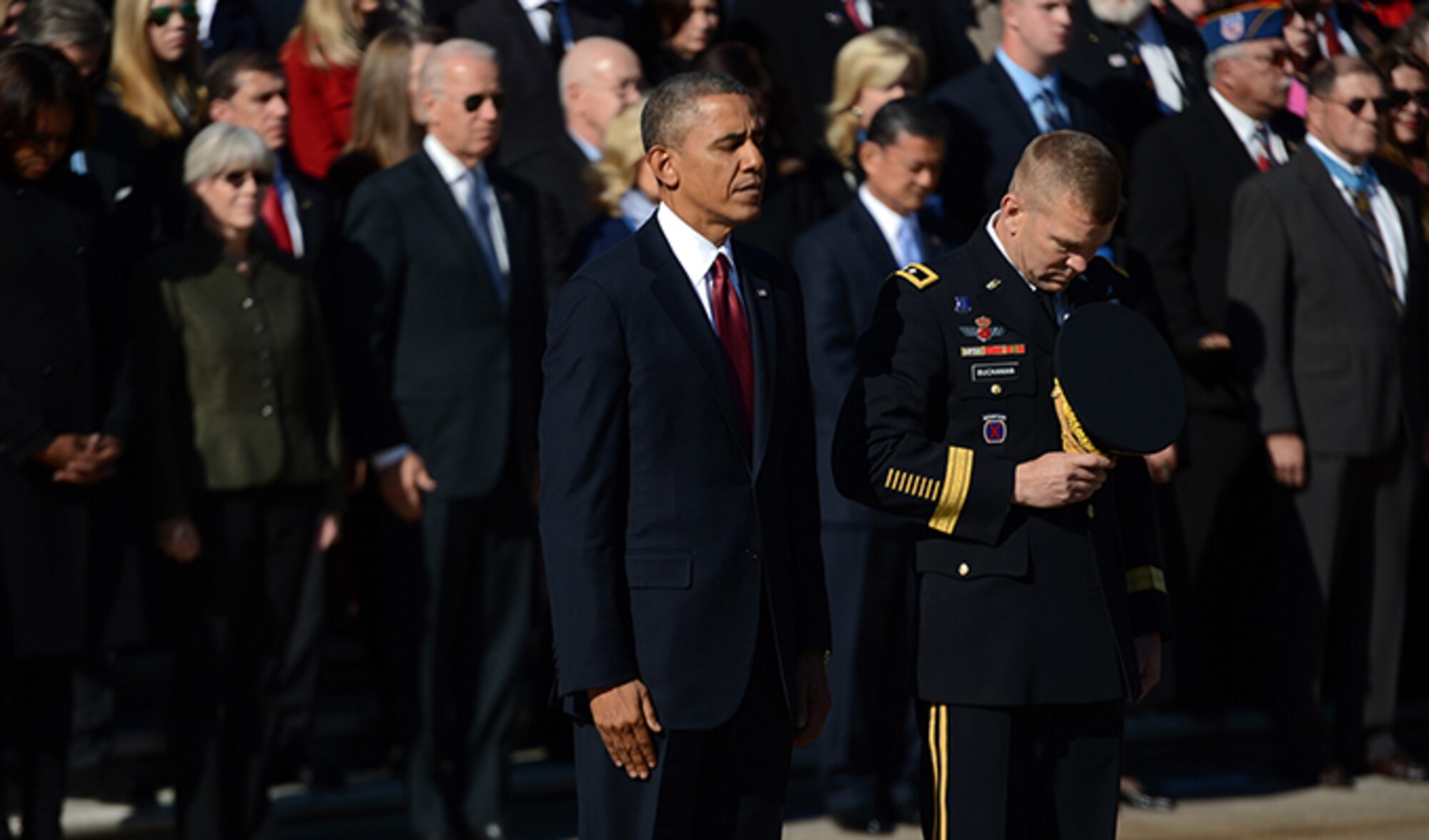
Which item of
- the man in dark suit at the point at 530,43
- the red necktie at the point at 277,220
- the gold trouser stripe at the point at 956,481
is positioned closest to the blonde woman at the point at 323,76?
the man in dark suit at the point at 530,43

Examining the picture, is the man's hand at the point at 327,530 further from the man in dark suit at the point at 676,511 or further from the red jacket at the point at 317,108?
the man in dark suit at the point at 676,511

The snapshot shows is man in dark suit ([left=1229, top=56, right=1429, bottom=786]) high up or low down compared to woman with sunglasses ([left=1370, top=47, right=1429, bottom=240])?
down

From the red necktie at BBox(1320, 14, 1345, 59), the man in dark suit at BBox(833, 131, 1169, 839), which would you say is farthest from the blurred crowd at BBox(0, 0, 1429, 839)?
the man in dark suit at BBox(833, 131, 1169, 839)

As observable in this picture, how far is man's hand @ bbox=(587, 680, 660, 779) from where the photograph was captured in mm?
3570

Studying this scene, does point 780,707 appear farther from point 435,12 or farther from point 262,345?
point 435,12

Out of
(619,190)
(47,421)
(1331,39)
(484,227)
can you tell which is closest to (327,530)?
(47,421)

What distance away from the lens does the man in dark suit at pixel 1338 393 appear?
676 centimetres

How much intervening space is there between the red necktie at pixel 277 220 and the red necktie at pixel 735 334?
9.33ft

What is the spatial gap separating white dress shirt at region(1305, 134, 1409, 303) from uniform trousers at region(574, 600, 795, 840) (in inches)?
158

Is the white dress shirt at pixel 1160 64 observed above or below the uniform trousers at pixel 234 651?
above

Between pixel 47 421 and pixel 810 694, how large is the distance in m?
2.54

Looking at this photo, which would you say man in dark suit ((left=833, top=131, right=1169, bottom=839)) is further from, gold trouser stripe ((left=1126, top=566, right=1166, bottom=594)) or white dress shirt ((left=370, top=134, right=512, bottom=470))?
white dress shirt ((left=370, top=134, right=512, bottom=470))

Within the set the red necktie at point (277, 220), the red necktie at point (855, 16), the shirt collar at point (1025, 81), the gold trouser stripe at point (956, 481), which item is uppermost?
the red necktie at point (855, 16)

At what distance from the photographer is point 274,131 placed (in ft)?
20.7
